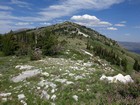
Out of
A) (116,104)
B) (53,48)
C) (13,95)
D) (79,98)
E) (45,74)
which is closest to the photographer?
(116,104)

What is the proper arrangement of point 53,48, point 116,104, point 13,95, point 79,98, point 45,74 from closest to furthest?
point 116,104
point 79,98
point 13,95
point 45,74
point 53,48

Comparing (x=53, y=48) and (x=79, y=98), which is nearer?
(x=79, y=98)

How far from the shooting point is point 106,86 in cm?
1201

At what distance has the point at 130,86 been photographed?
1136 cm

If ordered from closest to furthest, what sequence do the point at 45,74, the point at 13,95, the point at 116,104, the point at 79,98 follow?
1. the point at 116,104
2. the point at 79,98
3. the point at 13,95
4. the point at 45,74

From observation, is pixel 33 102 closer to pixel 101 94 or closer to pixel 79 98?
pixel 79 98

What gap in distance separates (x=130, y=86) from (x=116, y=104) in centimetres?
228

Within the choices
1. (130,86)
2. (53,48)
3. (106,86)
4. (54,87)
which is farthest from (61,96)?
(53,48)

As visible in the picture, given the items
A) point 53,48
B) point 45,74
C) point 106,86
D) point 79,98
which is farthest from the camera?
point 53,48

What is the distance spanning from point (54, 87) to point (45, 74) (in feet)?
13.0

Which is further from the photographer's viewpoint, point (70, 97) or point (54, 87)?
point (54, 87)

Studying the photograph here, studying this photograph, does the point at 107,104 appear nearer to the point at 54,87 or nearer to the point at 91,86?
the point at 91,86

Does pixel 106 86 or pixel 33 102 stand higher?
pixel 106 86

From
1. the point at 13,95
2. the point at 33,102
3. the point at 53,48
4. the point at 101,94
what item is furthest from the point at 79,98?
the point at 53,48
